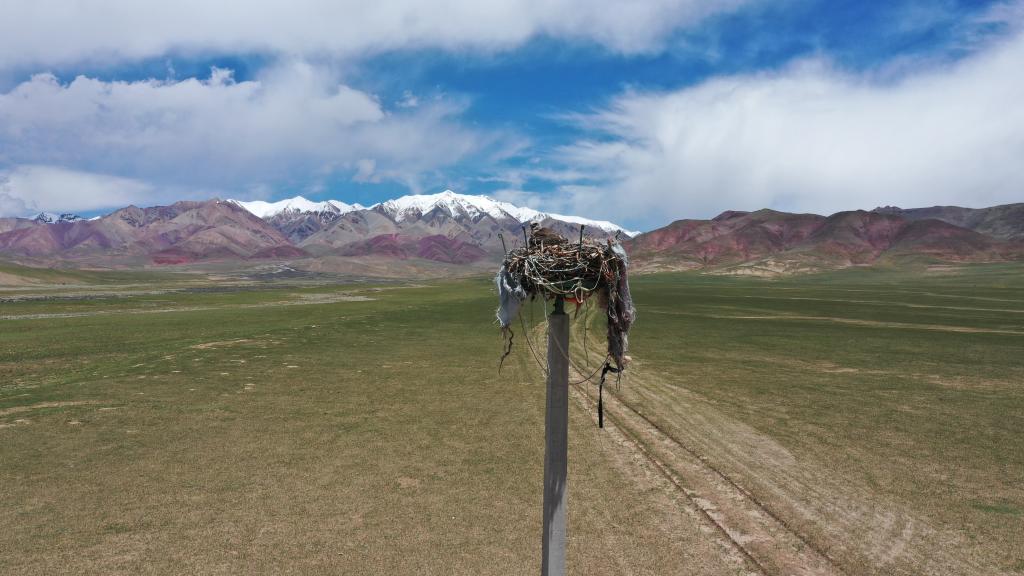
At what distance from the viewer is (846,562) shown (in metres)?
9.25

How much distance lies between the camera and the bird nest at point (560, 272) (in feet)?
20.6

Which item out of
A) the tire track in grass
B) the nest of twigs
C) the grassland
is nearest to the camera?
the nest of twigs

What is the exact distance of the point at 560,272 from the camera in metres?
6.27

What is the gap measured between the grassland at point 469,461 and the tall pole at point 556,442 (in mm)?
2692

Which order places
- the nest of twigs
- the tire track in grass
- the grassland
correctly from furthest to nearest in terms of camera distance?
the grassland → the tire track in grass → the nest of twigs

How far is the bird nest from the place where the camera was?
6.27 m

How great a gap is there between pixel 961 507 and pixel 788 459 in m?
3.49

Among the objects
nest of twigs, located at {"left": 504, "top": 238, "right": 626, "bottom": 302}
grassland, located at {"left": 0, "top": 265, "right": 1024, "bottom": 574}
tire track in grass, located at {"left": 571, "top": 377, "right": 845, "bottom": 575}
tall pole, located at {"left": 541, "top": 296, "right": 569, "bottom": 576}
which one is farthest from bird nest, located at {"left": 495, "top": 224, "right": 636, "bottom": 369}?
tire track in grass, located at {"left": 571, "top": 377, "right": 845, "bottom": 575}

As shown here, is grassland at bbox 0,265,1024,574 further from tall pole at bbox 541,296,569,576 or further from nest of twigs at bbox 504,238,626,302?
nest of twigs at bbox 504,238,626,302

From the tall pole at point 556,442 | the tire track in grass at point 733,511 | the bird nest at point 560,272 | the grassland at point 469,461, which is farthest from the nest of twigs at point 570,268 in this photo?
the tire track in grass at point 733,511

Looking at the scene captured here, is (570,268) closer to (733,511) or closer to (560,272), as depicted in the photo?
(560,272)

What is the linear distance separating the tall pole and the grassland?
2.69 m

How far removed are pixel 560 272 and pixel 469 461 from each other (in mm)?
9356

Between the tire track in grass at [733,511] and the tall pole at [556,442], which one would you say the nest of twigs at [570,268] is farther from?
the tire track in grass at [733,511]
